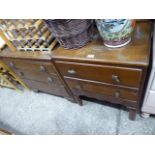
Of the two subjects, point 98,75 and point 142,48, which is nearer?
point 142,48

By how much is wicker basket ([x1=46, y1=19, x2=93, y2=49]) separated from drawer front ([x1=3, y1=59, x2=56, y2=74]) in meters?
0.24

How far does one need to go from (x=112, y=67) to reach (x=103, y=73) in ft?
0.28

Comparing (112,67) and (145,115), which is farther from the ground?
(112,67)

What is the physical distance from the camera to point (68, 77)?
1062 millimetres

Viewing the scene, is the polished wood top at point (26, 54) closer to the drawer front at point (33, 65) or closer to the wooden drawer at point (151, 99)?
the drawer front at point (33, 65)

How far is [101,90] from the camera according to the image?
3.41ft

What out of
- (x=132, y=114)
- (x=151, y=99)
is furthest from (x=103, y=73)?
(x=132, y=114)

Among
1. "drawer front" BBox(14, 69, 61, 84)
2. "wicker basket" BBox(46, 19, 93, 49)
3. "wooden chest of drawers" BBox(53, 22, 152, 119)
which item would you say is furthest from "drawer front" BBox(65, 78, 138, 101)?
"wicker basket" BBox(46, 19, 93, 49)

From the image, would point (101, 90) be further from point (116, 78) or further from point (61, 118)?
point (61, 118)

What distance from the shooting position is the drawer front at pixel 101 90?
95cm

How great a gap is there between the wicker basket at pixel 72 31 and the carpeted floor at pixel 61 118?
80 cm
